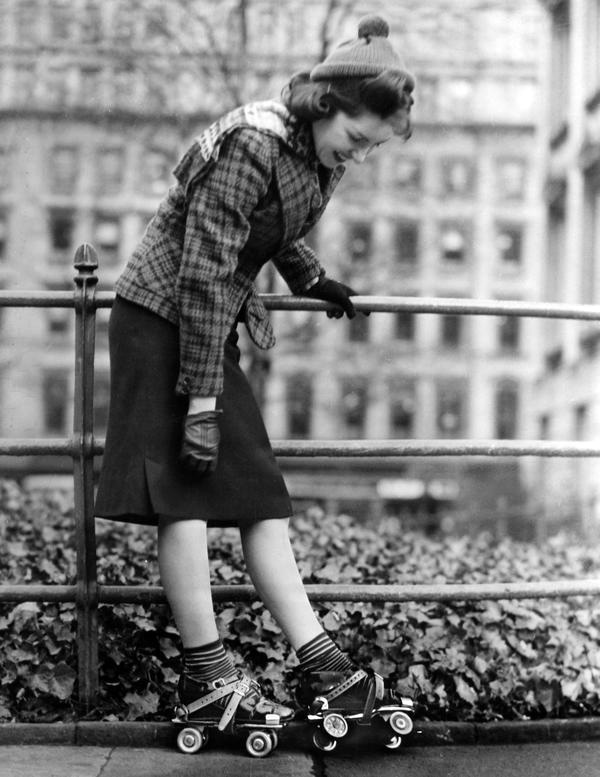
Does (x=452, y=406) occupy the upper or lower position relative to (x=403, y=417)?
upper

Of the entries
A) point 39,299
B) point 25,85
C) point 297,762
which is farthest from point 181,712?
point 25,85

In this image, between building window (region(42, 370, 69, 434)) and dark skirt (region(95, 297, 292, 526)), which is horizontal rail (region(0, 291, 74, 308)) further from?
building window (region(42, 370, 69, 434))

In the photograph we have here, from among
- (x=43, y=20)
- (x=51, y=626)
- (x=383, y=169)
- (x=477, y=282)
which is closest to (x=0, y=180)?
(x=43, y=20)

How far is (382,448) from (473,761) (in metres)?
0.89

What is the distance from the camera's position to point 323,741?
2.95 m

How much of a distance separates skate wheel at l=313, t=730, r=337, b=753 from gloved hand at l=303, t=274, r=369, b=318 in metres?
1.17

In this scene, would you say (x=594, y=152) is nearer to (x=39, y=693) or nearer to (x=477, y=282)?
(x=39, y=693)

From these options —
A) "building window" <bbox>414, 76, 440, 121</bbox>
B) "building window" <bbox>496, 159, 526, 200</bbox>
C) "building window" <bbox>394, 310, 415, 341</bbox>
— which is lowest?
"building window" <bbox>394, 310, 415, 341</bbox>

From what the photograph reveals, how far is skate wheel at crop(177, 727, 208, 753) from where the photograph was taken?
2.96 meters

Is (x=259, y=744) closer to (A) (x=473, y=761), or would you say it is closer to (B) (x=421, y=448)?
(A) (x=473, y=761)

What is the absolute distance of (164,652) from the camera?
138 inches

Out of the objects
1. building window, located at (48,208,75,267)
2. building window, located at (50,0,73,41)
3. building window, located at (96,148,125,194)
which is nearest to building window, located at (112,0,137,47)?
building window, located at (50,0,73,41)

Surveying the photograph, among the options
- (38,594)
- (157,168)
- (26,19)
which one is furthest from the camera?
(26,19)

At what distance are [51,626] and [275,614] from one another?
0.88 m
